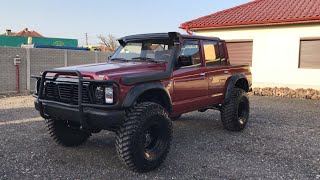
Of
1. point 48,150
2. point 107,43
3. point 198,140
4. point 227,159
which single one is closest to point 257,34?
point 198,140

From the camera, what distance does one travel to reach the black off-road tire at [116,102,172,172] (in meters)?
4.44

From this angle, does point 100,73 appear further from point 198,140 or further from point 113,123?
point 198,140

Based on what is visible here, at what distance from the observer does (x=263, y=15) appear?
1466 centimetres

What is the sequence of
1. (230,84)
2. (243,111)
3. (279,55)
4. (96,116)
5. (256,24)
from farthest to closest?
1. (256,24)
2. (279,55)
3. (243,111)
4. (230,84)
5. (96,116)

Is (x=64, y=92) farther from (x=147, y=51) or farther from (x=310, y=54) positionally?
(x=310, y=54)

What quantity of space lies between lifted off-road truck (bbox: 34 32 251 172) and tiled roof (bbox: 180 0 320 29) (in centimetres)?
792

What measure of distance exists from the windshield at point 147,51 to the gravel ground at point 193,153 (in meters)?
1.55

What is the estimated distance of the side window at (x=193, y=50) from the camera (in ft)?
19.3

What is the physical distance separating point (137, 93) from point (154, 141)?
2.84 ft

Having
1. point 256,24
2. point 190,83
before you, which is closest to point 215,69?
point 190,83

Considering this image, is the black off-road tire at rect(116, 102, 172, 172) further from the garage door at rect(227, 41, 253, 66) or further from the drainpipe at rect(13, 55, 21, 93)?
the garage door at rect(227, 41, 253, 66)

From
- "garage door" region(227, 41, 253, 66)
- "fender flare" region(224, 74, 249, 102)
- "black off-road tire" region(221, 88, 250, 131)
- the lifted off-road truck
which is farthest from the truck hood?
"garage door" region(227, 41, 253, 66)

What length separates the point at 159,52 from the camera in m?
5.74

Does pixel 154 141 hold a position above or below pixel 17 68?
below
